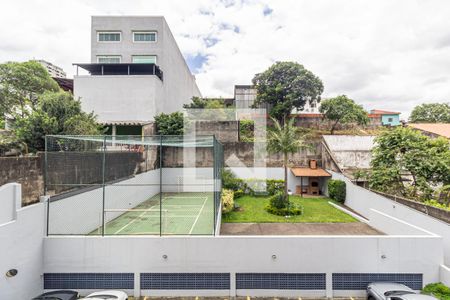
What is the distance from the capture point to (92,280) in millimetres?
7008

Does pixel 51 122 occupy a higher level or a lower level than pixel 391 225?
higher

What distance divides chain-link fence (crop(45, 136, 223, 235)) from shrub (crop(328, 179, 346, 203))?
8.89 meters

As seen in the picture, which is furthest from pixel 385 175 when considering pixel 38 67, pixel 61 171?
pixel 38 67

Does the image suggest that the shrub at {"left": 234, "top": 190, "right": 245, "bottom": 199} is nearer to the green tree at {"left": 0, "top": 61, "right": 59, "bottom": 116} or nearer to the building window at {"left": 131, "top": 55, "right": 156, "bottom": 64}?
the building window at {"left": 131, "top": 55, "right": 156, "bottom": 64}

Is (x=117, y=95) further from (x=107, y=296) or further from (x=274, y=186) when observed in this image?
(x=107, y=296)

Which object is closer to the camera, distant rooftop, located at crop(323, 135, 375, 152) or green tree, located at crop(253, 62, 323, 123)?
distant rooftop, located at crop(323, 135, 375, 152)

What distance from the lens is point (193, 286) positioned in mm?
7016

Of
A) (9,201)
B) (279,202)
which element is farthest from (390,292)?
(9,201)

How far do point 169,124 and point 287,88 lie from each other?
14.4 meters

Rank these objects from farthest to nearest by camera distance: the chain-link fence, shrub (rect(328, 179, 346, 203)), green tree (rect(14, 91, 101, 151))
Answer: shrub (rect(328, 179, 346, 203)) < green tree (rect(14, 91, 101, 151)) < the chain-link fence

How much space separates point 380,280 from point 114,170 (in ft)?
39.5

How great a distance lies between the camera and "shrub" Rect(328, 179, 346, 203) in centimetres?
1571

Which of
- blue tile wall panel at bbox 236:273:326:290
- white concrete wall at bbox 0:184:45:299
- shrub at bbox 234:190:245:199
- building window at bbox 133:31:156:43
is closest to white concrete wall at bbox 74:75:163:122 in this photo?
building window at bbox 133:31:156:43

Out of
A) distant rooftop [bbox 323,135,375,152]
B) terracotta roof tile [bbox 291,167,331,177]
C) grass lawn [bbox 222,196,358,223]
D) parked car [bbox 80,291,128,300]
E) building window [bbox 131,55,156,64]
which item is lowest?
A: parked car [bbox 80,291,128,300]
